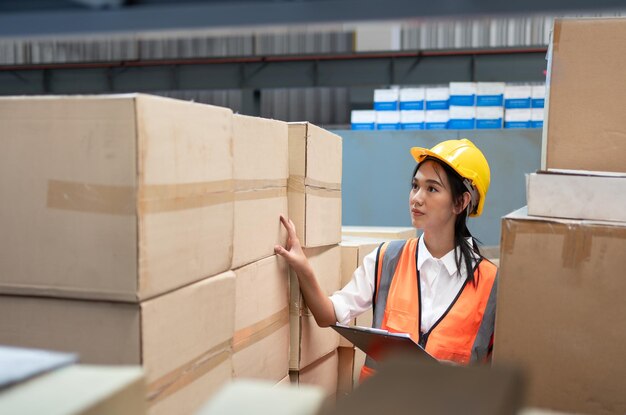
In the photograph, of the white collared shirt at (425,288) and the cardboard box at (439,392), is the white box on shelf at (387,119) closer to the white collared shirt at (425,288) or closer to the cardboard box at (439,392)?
the white collared shirt at (425,288)

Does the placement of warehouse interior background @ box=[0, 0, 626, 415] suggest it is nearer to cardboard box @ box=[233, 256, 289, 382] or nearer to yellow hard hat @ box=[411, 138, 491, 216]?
cardboard box @ box=[233, 256, 289, 382]

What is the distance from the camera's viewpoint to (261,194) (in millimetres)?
1763

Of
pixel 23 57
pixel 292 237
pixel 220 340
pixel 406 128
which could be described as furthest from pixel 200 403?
pixel 23 57

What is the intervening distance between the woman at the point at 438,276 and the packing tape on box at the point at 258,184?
526mm

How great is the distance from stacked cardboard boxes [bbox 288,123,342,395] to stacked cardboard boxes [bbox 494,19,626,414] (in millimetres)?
761

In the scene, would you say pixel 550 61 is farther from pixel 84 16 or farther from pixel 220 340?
pixel 84 16

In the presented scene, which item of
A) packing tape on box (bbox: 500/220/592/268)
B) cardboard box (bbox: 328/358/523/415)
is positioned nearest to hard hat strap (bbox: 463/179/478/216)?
→ packing tape on box (bbox: 500/220/592/268)

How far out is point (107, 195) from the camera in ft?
3.73

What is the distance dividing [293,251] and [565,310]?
856mm

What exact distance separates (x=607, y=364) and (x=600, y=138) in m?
0.53

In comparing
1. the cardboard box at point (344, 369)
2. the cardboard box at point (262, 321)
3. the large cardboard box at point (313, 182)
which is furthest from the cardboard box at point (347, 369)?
the cardboard box at point (262, 321)

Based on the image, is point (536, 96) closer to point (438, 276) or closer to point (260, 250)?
point (438, 276)

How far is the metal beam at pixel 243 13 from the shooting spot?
1.46m

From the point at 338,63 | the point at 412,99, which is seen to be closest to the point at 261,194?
the point at 412,99
